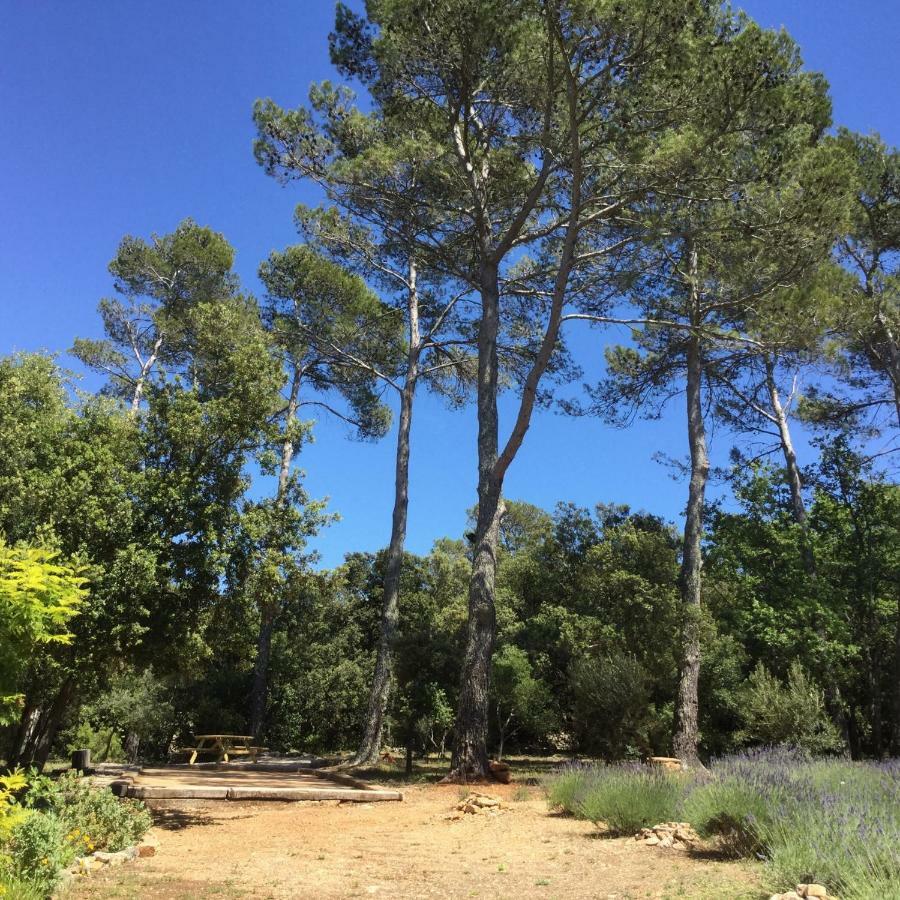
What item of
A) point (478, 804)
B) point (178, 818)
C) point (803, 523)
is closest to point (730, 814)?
point (478, 804)

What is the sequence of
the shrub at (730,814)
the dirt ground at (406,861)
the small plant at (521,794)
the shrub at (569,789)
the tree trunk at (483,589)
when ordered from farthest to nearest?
the tree trunk at (483,589) → the small plant at (521,794) → the shrub at (569,789) → the shrub at (730,814) → the dirt ground at (406,861)

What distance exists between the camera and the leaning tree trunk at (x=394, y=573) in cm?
1545

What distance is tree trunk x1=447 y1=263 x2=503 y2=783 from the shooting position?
11.6 m

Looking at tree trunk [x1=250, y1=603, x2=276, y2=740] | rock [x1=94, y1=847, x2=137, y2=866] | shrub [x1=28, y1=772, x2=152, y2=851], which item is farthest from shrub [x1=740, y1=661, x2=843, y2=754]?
tree trunk [x1=250, y1=603, x2=276, y2=740]

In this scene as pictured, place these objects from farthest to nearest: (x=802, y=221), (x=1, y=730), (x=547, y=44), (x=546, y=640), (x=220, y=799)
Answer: (x=546, y=640)
(x=1, y=730)
(x=802, y=221)
(x=547, y=44)
(x=220, y=799)

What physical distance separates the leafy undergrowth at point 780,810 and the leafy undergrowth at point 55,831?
14.4 ft

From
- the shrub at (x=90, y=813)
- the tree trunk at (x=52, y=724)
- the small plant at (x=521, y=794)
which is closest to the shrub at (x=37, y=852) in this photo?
the shrub at (x=90, y=813)

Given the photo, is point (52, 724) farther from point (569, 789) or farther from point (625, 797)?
point (625, 797)

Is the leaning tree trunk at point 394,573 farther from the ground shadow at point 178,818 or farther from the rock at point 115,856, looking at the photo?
the rock at point 115,856

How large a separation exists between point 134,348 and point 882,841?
24.4 m

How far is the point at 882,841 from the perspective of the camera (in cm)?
389

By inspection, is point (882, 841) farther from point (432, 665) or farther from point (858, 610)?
point (858, 610)

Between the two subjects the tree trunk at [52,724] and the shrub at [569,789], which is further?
the tree trunk at [52,724]

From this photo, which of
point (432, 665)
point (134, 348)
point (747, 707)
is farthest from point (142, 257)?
point (747, 707)
